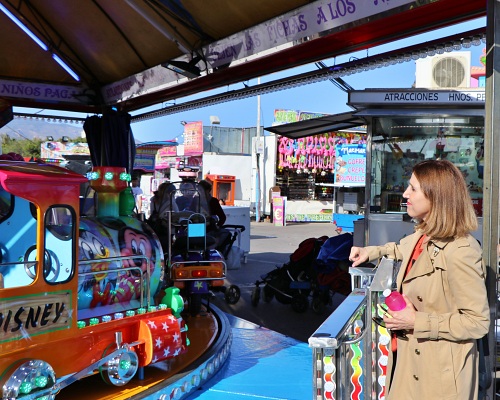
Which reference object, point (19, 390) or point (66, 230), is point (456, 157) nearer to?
point (66, 230)

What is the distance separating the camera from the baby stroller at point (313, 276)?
7.27 metres

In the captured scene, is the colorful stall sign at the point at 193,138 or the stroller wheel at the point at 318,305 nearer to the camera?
the stroller wheel at the point at 318,305

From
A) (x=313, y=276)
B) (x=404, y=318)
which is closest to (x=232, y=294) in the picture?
(x=313, y=276)

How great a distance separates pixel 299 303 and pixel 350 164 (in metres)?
14.5

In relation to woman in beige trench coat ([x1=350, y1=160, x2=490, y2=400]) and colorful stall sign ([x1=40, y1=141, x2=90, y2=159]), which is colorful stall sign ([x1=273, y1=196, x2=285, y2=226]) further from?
woman in beige trench coat ([x1=350, y1=160, x2=490, y2=400])

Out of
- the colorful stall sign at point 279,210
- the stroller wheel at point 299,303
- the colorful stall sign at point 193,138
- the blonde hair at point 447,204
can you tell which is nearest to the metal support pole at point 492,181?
the blonde hair at point 447,204

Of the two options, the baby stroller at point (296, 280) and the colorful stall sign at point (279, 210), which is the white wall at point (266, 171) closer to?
the colorful stall sign at point (279, 210)

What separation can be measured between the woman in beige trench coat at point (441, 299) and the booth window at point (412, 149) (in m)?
5.06

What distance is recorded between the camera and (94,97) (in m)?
8.34

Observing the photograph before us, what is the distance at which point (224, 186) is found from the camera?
83.0 feet

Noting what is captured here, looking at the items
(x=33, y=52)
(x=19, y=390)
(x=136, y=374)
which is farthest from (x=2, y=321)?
(x=33, y=52)

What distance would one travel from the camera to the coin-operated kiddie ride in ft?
9.78

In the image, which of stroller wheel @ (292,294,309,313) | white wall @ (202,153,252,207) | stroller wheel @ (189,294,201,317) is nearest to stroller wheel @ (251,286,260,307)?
stroller wheel @ (292,294,309,313)

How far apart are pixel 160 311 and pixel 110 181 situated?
120 centimetres
